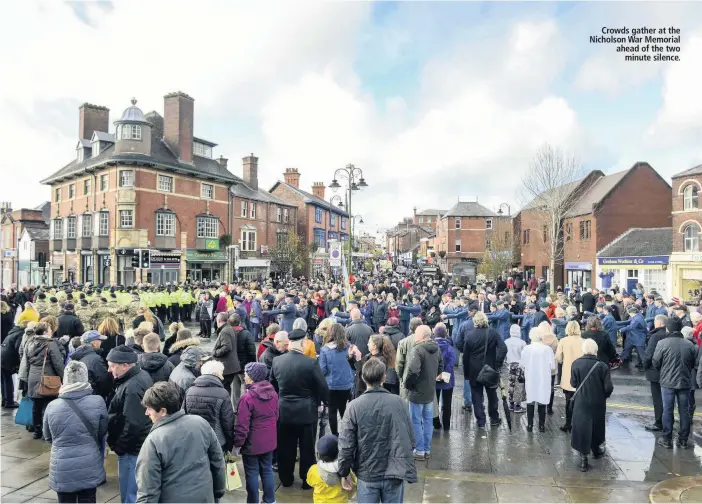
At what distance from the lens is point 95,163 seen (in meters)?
36.3

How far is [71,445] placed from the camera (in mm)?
4609

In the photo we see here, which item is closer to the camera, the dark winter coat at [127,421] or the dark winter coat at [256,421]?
the dark winter coat at [127,421]

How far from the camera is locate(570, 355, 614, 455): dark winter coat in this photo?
6.74 meters

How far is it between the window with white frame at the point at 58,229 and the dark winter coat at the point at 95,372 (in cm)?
4115

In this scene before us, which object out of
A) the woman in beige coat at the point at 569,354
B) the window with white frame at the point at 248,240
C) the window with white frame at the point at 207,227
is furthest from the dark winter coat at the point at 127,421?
the window with white frame at the point at 248,240

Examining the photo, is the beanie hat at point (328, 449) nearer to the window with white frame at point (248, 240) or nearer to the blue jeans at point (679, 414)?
the blue jeans at point (679, 414)

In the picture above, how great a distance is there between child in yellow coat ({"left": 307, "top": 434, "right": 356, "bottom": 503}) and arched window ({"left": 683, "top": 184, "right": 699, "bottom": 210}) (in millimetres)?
32542

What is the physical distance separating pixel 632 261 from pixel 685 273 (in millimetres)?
3408

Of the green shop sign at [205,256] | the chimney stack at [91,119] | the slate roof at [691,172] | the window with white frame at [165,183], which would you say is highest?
the chimney stack at [91,119]

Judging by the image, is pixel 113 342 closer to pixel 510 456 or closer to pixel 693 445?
pixel 510 456

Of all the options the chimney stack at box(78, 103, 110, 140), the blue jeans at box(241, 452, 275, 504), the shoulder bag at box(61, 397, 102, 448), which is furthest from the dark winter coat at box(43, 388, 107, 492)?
the chimney stack at box(78, 103, 110, 140)

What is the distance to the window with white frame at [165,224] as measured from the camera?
36594 millimetres

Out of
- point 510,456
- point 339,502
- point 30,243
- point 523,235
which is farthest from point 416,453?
point 30,243

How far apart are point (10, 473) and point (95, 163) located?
3480 cm
